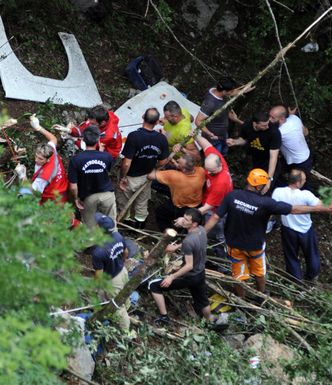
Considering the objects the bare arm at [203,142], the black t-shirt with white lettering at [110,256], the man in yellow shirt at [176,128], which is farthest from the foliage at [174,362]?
the man in yellow shirt at [176,128]

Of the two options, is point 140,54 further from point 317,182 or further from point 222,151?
point 317,182

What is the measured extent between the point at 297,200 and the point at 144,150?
1.85m

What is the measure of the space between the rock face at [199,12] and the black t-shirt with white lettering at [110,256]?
6.72 m

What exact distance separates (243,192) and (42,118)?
131 inches

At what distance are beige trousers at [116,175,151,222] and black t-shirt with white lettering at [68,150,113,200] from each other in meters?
0.69

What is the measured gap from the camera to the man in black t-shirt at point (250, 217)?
24.0ft

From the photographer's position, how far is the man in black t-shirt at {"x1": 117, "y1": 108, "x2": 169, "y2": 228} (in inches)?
315

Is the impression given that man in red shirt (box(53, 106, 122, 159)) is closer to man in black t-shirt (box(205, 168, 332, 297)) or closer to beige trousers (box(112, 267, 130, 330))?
man in black t-shirt (box(205, 168, 332, 297))

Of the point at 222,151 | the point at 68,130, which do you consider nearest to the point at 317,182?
the point at 222,151

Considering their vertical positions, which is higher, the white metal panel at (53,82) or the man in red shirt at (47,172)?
the man in red shirt at (47,172)

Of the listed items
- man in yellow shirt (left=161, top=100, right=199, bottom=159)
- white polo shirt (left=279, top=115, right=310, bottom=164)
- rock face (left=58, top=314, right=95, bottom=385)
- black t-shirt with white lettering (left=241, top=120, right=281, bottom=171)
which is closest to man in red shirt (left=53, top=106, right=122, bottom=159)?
man in yellow shirt (left=161, top=100, right=199, bottom=159)

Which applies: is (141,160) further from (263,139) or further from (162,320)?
(162,320)

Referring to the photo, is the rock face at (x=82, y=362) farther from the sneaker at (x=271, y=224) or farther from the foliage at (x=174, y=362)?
the sneaker at (x=271, y=224)

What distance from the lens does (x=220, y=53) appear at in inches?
485
